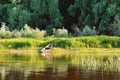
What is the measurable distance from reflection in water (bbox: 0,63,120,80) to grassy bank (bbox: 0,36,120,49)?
17143 millimetres

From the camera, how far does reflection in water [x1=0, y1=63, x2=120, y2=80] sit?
25.8 m

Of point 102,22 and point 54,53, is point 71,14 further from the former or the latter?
point 54,53

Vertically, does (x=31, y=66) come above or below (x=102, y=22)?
below

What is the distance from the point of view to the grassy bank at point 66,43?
5031cm

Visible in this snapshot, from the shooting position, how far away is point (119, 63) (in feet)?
105

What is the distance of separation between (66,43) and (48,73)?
74.7 feet

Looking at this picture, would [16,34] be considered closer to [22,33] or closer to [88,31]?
[22,33]

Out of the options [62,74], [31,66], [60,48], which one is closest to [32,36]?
[60,48]

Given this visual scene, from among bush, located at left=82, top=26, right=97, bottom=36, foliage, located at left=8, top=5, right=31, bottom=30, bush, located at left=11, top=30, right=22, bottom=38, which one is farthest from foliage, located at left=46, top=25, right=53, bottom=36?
bush, located at left=11, top=30, right=22, bottom=38

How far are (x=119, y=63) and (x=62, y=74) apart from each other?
5.75 m

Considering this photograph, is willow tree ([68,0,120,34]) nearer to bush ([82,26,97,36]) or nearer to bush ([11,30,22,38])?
bush ([82,26,97,36])

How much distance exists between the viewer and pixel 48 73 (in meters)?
28.0

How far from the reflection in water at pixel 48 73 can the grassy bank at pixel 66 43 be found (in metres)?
17.1

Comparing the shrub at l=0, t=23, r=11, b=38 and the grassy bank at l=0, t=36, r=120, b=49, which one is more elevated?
the shrub at l=0, t=23, r=11, b=38
